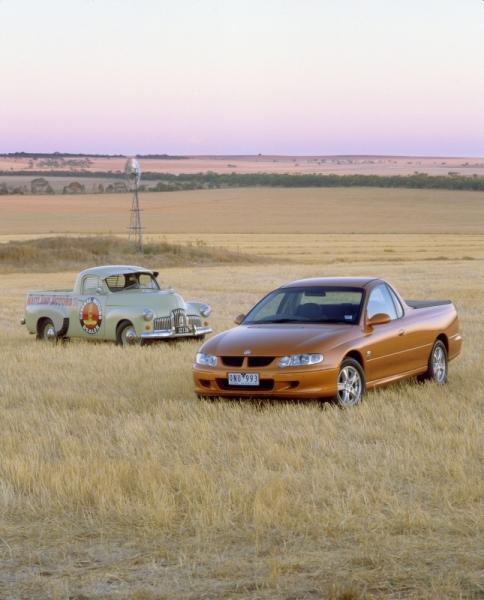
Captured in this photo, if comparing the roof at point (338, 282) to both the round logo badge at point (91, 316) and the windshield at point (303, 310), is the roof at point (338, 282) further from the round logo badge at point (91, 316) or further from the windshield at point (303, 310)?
the round logo badge at point (91, 316)

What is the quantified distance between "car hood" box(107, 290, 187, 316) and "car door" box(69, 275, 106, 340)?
21 cm

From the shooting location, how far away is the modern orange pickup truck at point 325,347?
11.3m

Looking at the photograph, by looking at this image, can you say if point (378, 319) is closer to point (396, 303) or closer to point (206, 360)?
point (396, 303)

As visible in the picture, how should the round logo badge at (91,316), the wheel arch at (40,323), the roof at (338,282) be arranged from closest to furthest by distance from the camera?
the roof at (338,282) < the round logo badge at (91,316) < the wheel arch at (40,323)

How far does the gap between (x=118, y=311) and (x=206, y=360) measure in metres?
6.67

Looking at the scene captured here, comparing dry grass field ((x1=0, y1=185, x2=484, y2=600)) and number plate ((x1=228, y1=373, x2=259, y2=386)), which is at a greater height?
number plate ((x1=228, y1=373, x2=259, y2=386))

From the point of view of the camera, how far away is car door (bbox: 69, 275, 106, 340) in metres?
18.5

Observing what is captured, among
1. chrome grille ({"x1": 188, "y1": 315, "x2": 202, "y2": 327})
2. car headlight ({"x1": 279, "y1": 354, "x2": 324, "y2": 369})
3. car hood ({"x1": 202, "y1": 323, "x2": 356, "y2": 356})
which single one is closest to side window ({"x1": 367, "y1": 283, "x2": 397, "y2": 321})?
car hood ({"x1": 202, "y1": 323, "x2": 356, "y2": 356})

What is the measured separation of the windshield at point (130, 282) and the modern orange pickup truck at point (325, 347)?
6.35 meters

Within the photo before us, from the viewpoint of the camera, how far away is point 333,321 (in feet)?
40.1

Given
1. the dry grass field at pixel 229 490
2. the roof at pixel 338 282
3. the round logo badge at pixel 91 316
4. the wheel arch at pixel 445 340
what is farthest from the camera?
the round logo badge at pixel 91 316

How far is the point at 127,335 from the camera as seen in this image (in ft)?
59.4

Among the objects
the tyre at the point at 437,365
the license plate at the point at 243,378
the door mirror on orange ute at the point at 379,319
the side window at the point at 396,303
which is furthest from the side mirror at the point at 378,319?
the license plate at the point at 243,378

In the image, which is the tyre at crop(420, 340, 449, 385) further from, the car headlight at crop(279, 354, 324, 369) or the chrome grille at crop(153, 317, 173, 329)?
the chrome grille at crop(153, 317, 173, 329)
